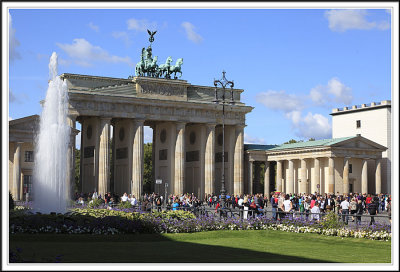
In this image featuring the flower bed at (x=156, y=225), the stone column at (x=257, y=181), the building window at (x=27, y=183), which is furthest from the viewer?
the stone column at (x=257, y=181)

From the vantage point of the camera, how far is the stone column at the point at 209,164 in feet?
276

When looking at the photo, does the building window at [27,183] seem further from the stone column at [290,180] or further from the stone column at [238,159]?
the stone column at [290,180]

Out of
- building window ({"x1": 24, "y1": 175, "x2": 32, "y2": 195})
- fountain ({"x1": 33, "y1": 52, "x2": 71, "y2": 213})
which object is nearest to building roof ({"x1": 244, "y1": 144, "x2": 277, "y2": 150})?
Result: building window ({"x1": 24, "y1": 175, "x2": 32, "y2": 195})

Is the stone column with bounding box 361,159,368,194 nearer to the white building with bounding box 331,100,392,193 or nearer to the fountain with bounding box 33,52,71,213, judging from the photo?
the white building with bounding box 331,100,392,193

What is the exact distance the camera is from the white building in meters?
93.5

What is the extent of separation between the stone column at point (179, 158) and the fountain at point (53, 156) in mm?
46536

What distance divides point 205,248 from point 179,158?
5836 cm

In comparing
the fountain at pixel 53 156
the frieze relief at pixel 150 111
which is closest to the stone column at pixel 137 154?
the frieze relief at pixel 150 111

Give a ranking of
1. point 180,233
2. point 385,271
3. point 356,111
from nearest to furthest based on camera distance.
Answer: point 385,271 < point 180,233 < point 356,111

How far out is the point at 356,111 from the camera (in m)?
103

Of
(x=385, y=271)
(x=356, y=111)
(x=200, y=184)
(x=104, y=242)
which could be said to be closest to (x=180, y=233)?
(x=104, y=242)

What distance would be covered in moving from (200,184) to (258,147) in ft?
41.6

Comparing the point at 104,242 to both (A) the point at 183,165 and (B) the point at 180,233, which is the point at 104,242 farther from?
(A) the point at 183,165

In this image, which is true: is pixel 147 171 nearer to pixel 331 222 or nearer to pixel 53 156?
pixel 53 156
